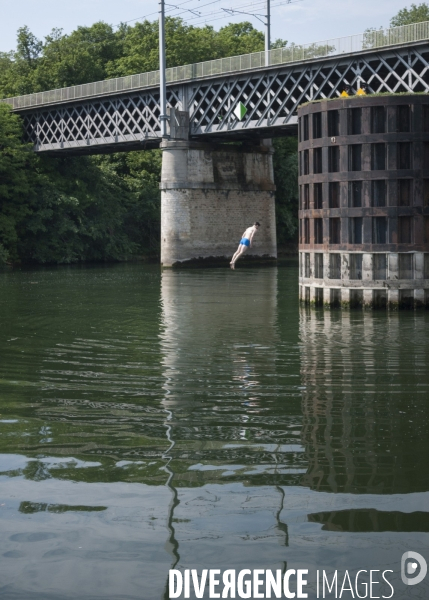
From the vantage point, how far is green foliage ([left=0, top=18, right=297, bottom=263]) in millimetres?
69062

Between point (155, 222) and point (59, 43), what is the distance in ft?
88.6

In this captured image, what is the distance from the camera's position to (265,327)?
2200 centimetres

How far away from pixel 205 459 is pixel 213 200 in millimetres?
55669

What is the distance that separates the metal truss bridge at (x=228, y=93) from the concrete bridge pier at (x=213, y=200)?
1.46 meters

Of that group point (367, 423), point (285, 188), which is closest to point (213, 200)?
point (285, 188)

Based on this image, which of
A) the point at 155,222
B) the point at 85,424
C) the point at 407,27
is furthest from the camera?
the point at 155,222

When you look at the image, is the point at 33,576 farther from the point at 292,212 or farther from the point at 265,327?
the point at 292,212

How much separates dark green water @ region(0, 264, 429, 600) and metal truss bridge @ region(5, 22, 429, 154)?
31.7 metres

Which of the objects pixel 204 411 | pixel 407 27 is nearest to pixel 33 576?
pixel 204 411

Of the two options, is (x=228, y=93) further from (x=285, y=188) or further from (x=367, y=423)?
(x=367, y=423)

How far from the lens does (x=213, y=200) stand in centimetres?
6425
